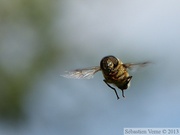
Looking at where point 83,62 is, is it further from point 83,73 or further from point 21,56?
point 21,56

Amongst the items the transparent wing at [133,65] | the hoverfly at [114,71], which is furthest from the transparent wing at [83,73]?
the transparent wing at [133,65]

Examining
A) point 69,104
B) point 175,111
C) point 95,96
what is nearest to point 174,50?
point 175,111

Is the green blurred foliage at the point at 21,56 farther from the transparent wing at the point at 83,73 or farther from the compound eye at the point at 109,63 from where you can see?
the compound eye at the point at 109,63

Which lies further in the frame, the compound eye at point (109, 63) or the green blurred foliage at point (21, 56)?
the green blurred foliage at point (21, 56)

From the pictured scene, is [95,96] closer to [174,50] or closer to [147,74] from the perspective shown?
[147,74]

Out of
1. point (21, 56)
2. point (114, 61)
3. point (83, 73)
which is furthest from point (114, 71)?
point (21, 56)

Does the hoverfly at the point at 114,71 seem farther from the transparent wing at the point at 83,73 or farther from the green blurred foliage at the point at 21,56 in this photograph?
the green blurred foliage at the point at 21,56

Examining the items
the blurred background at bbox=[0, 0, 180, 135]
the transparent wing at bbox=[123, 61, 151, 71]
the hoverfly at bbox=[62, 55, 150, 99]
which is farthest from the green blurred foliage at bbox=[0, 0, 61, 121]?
the transparent wing at bbox=[123, 61, 151, 71]
